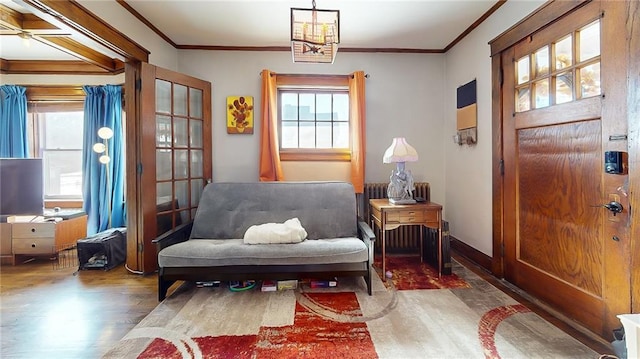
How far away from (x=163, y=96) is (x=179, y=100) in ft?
0.65

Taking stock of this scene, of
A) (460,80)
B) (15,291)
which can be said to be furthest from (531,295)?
(15,291)

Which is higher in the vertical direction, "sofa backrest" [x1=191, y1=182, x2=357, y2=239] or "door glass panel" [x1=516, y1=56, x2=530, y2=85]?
"door glass panel" [x1=516, y1=56, x2=530, y2=85]

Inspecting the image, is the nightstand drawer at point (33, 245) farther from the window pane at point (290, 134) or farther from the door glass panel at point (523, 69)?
the door glass panel at point (523, 69)

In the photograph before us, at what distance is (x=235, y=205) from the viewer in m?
2.96

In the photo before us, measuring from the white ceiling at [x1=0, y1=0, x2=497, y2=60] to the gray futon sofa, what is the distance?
5.67 feet

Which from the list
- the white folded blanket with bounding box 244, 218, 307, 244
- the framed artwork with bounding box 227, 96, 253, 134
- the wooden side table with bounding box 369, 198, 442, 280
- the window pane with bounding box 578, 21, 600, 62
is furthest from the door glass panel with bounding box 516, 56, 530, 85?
the framed artwork with bounding box 227, 96, 253, 134

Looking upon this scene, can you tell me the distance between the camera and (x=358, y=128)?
11.3 feet

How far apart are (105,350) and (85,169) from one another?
10.3 ft

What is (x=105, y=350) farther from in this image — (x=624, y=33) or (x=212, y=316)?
(x=624, y=33)

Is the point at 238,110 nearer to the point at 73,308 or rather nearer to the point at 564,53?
the point at 73,308

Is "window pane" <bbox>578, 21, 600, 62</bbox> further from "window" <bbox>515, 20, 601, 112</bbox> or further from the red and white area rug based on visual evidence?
the red and white area rug

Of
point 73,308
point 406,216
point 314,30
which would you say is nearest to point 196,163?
point 73,308

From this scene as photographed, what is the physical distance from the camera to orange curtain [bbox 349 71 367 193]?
3441 mm

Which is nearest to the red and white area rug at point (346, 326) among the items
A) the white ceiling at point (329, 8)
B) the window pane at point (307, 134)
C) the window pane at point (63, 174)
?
the window pane at point (307, 134)
